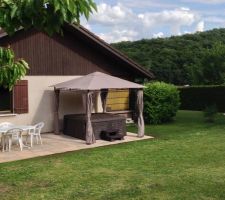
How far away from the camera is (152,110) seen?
741 inches

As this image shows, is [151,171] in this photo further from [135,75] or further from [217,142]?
[135,75]

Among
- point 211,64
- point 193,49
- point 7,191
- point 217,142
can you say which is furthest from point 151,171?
point 193,49

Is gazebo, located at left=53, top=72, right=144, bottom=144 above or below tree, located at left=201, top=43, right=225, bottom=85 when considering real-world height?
below

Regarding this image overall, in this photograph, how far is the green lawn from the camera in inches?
291

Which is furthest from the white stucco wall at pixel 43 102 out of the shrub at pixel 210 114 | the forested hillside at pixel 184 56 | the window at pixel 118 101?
the forested hillside at pixel 184 56

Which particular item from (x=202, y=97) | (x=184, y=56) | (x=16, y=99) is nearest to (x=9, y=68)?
(x=16, y=99)

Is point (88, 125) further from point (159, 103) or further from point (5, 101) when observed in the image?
point (159, 103)

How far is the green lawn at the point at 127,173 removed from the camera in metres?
7.39

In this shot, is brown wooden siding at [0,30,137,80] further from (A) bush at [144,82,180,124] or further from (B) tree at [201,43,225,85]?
(B) tree at [201,43,225,85]

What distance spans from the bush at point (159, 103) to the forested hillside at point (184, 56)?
2747 cm

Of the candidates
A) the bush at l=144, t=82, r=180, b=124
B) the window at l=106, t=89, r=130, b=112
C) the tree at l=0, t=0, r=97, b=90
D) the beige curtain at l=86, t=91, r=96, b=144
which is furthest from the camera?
the bush at l=144, t=82, r=180, b=124

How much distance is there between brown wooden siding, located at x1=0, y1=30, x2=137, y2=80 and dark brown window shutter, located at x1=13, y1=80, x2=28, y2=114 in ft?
2.13

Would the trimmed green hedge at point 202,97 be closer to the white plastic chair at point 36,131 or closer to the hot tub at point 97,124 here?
the hot tub at point 97,124

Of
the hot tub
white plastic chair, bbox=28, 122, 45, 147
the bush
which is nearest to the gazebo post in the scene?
the hot tub
